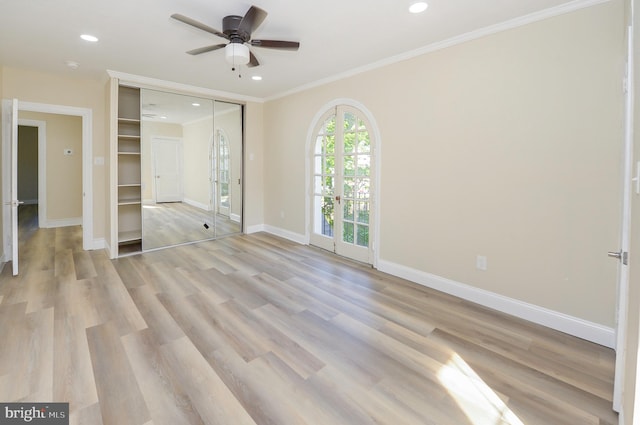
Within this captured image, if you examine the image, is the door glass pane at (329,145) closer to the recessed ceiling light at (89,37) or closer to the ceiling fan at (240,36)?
the ceiling fan at (240,36)

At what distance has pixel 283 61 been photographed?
3.86m

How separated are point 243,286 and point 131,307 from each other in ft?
3.66

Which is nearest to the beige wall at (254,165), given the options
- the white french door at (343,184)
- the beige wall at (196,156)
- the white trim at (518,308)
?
the beige wall at (196,156)

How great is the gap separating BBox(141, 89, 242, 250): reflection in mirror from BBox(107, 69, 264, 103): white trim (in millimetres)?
185

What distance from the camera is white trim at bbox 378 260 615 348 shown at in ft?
8.00

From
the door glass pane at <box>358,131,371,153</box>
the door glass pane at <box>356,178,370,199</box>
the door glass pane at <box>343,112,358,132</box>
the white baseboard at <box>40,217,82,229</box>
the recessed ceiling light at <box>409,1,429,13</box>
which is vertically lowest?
the white baseboard at <box>40,217,82,229</box>

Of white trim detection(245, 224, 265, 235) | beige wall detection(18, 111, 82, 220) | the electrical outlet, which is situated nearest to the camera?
the electrical outlet

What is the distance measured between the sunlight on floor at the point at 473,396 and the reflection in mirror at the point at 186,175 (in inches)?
188

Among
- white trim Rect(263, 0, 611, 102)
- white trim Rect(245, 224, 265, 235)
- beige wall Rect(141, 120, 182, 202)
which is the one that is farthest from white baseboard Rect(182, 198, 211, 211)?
white trim Rect(263, 0, 611, 102)

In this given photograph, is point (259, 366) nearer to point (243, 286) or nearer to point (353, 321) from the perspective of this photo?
point (353, 321)

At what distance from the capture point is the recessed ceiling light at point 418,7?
2.49 meters

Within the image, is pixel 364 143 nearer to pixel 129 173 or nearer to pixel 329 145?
pixel 329 145

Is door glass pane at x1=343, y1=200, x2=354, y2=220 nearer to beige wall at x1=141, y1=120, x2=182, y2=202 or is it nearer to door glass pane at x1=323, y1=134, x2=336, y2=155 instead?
door glass pane at x1=323, y1=134, x2=336, y2=155

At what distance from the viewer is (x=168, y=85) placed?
15.8 ft
